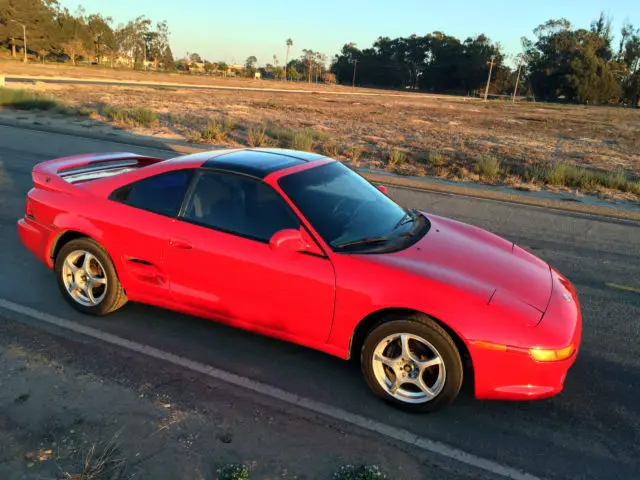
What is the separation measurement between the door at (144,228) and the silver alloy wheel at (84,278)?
0.28m

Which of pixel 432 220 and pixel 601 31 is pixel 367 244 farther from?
pixel 601 31

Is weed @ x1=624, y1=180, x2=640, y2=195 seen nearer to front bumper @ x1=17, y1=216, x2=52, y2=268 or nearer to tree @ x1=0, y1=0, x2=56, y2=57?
front bumper @ x1=17, y1=216, x2=52, y2=268

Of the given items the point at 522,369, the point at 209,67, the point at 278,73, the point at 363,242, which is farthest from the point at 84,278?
the point at 278,73

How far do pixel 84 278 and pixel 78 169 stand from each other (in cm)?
121

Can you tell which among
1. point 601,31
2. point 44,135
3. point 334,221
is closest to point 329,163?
point 334,221

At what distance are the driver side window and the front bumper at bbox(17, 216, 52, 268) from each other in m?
1.53

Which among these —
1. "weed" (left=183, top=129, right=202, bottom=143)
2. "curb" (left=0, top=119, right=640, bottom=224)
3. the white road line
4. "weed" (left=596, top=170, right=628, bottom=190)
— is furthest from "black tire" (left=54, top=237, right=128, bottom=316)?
"weed" (left=183, top=129, right=202, bottom=143)

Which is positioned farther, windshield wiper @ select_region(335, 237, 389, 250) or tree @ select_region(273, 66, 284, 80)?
tree @ select_region(273, 66, 284, 80)

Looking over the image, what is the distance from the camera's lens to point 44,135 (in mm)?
15281

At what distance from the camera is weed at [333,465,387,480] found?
9.07ft

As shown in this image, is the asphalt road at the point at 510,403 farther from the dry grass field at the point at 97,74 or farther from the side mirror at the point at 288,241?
the dry grass field at the point at 97,74

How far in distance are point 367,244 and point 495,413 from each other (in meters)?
1.41

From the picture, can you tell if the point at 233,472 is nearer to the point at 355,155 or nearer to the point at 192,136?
the point at 355,155

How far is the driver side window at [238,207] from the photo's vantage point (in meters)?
3.78
